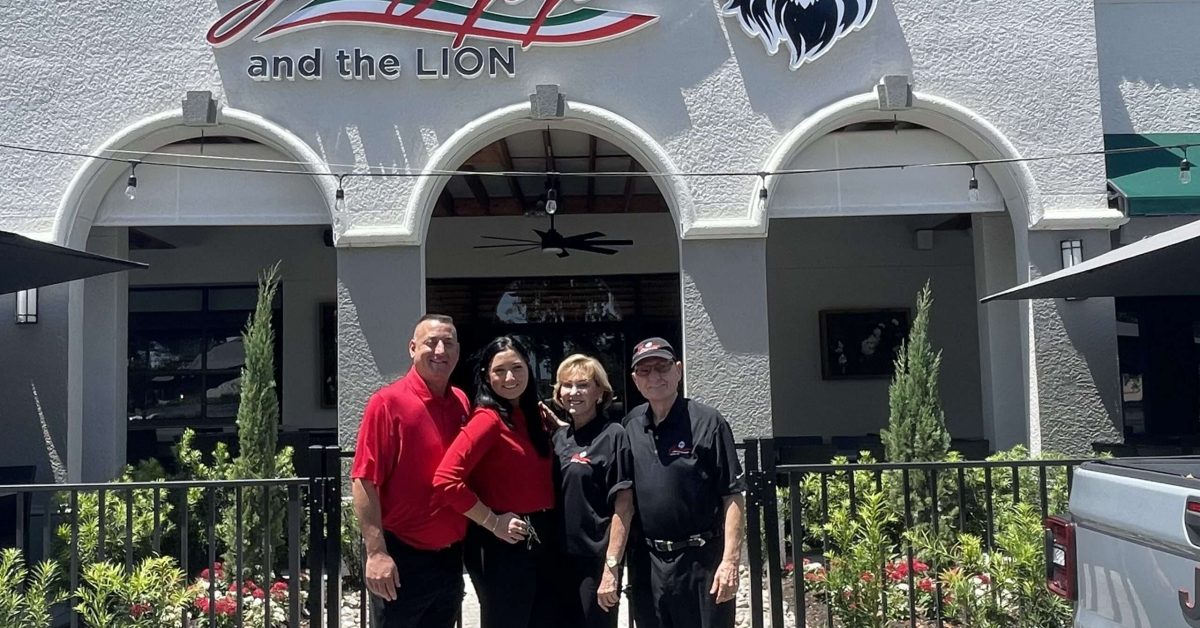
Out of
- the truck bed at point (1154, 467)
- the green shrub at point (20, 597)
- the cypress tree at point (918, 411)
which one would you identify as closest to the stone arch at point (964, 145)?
the cypress tree at point (918, 411)

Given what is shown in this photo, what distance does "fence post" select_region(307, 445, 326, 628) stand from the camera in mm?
4441

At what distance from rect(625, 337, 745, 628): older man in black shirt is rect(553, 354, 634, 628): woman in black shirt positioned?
0.08 meters

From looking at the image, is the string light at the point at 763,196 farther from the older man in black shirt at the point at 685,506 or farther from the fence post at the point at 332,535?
the fence post at the point at 332,535

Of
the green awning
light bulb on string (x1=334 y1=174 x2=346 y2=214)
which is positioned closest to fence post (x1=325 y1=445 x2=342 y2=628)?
light bulb on string (x1=334 y1=174 x2=346 y2=214)

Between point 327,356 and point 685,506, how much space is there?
978 cm

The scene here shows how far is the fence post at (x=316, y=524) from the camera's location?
4.44m

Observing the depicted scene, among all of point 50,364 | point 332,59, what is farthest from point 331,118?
point 50,364

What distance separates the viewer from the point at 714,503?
158 inches

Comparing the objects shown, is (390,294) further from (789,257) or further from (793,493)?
(789,257)

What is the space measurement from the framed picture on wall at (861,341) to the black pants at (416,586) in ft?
31.6

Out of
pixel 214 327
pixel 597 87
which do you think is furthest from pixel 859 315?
pixel 214 327

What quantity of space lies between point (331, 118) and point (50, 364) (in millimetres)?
3189

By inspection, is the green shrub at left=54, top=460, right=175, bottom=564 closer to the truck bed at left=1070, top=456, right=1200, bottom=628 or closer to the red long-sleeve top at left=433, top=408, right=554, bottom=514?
the red long-sleeve top at left=433, top=408, right=554, bottom=514

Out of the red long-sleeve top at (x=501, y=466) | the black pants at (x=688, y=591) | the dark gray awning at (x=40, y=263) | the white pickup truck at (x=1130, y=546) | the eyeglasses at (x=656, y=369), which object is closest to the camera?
the white pickup truck at (x=1130, y=546)
